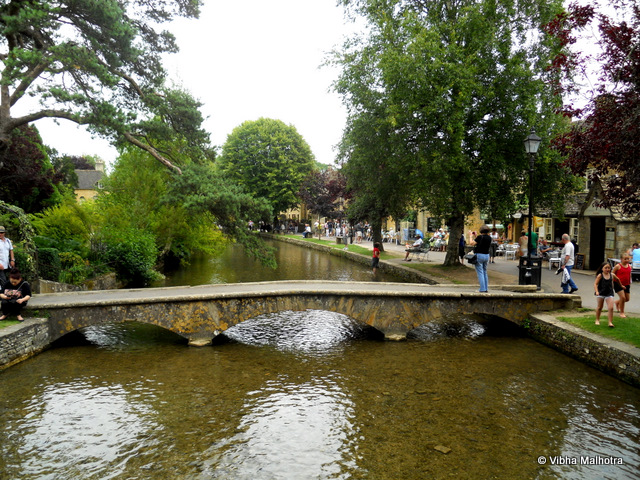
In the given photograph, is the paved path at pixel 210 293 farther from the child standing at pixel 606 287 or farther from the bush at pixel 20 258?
the child standing at pixel 606 287

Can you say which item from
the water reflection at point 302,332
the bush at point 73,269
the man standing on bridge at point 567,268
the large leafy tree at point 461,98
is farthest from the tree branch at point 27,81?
the man standing on bridge at point 567,268

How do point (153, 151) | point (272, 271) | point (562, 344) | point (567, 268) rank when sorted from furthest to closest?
point (272, 271), point (153, 151), point (567, 268), point (562, 344)

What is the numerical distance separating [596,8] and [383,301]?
25.8 ft

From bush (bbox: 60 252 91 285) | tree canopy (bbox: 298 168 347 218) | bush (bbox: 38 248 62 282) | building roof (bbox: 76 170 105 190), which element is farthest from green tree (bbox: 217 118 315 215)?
bush (bbox: 38 248 62 282)

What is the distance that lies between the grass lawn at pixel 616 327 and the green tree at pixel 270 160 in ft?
148

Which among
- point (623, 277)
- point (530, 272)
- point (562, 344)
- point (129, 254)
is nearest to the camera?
point (562, 344)

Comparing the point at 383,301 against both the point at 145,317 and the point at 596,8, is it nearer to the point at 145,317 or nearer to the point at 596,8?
the point at 145,317

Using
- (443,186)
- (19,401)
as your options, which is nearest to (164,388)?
(19,401)

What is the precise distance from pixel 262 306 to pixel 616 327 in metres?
Answer: 8.39

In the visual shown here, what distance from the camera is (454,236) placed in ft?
65.6

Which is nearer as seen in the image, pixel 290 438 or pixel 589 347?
pixel 290 438

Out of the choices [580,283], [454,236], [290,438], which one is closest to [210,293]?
[290,438]

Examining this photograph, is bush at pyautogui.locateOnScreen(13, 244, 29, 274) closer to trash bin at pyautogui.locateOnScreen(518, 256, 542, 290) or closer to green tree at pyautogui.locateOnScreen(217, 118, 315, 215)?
trash bin at pyautogui.locateOnScreen(518, 256, 542, 290)

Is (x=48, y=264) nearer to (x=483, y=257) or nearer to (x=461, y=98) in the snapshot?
(x=483, y=257)
